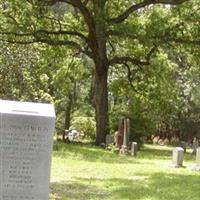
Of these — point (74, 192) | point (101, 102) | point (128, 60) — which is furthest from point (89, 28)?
point (74, 192)

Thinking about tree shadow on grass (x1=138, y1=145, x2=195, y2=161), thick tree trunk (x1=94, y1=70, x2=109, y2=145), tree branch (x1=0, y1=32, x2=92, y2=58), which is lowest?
tree shadow on grass (x1=138, y1=145, x2=195, y2=161)

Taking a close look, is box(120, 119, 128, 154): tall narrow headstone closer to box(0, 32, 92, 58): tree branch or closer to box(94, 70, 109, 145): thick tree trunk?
box(94, 70, 109, 145): thick tree trunk

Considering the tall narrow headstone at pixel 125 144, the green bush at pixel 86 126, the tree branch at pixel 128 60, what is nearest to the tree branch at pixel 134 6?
the tree branch at pixel 128 60

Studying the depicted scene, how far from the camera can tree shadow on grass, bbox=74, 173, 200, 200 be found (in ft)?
41.5

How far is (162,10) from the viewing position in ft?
98.8

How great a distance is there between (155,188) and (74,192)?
2.11 metres

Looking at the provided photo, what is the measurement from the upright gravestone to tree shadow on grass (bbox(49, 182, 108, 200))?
4189mm

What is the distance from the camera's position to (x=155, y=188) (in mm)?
13836

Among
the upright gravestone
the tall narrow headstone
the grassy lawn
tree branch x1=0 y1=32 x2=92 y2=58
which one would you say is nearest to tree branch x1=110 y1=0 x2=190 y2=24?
tree branch x1=0 y1=32 x2=92 y2=58

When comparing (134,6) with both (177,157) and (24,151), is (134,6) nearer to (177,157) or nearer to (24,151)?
(177,157)

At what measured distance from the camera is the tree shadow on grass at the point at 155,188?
12664 mm

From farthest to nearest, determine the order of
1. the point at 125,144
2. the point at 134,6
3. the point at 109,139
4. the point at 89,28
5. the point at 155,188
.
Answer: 1. the point at 109,139
2. the point at 89,28
3. the point at 134,6
4. the point at 125,144
5. the point at 155,188

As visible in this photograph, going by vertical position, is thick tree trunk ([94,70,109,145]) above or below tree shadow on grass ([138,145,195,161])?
above

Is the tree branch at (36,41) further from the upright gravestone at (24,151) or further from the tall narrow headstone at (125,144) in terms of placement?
the upright gravestone at (24,151)
